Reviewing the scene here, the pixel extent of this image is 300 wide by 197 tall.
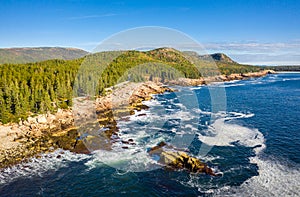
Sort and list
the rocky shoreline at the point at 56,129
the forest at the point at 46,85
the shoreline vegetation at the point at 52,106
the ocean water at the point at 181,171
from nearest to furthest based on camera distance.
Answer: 1. the ocean water at the point at 181,171
2. the rocky shoreline at the point at 56,129
3. the shoreline vegetation at the point at 52,106
4. the forest at the point at 46,85

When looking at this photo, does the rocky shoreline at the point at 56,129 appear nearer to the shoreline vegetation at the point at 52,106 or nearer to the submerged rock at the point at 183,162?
the shoreline vegetation at the point at 52,106

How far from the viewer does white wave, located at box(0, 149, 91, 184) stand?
32.8 meters

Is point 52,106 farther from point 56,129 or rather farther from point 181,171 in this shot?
point 181,171

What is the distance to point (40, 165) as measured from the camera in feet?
117

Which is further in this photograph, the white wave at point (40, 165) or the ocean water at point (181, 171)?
the white wave at point (40, 165)

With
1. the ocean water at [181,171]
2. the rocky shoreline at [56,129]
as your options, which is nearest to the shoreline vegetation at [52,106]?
the rocky shoreline at [56,129]

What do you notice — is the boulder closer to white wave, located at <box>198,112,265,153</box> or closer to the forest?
the forest

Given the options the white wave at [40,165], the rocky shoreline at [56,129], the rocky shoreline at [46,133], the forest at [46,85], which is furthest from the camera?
the forest at [46,85]

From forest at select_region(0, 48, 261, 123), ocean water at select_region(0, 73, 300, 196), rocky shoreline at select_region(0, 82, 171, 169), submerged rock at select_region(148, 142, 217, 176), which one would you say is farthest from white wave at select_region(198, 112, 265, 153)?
forest at select_region(0, 48, 261, 123)

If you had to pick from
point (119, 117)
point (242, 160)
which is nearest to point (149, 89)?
point (119, 117)

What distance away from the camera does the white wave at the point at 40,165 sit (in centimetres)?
3275

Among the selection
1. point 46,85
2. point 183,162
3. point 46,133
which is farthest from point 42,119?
point 183,162

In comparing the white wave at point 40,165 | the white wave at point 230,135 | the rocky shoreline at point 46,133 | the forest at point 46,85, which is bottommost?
the white wave at point 40,165

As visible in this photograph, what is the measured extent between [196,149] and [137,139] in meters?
12.1
